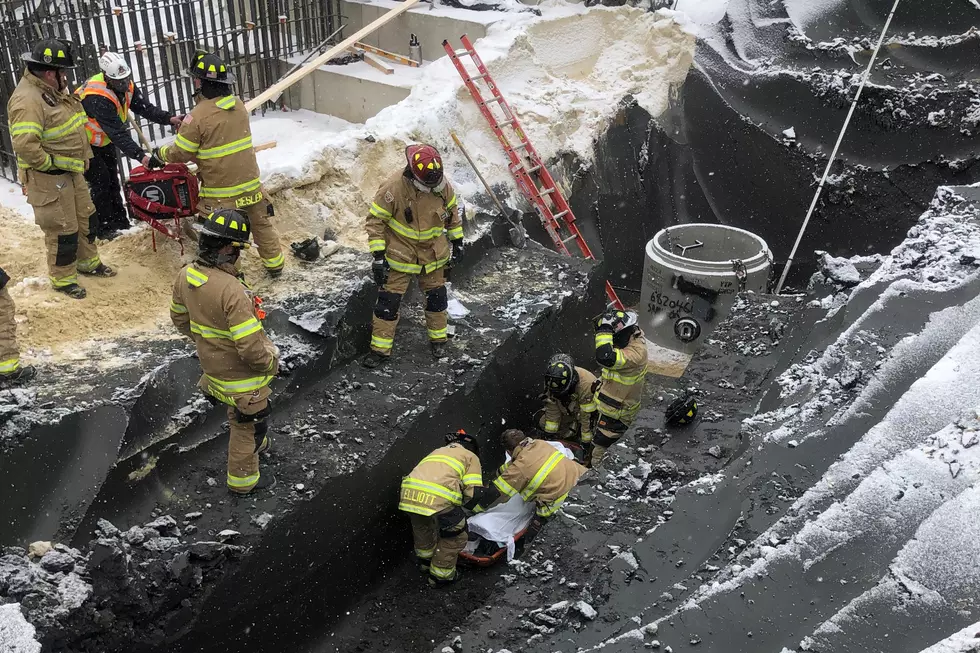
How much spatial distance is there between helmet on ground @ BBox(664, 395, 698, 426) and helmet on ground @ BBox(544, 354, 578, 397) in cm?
152

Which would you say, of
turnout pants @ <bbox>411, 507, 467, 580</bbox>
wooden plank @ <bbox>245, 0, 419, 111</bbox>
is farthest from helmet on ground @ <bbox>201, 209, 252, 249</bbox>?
wooden plank @ <bbox>245, 0, 419, 111</bbox>

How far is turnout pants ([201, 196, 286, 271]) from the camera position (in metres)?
6.28

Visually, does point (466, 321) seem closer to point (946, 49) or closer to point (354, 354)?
point (354, 354)

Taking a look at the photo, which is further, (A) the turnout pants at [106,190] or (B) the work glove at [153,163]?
(A) the turnout pants at [106,190]

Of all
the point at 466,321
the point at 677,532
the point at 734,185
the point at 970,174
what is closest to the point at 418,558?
the point at 466,321

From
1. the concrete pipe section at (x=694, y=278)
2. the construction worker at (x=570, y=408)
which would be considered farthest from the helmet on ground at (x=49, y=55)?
the concrete pipe section at (x=694, y=278)

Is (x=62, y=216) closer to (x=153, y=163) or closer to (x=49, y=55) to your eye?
(x=153, y=163)

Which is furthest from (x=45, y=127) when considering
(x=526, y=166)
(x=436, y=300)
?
(x=526, y=166)

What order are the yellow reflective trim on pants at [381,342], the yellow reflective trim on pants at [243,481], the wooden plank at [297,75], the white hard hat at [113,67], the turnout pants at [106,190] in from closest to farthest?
the yellow reflective trim on pants at [243,481] < the white hard hat at [113,67] < the yellow reflective trim on pants at [381,342] < the turnout pants at [106,190] < the wooden plank at [297,75]

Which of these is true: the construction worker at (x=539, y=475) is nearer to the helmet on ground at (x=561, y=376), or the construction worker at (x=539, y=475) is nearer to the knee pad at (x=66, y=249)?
the helmet on ground at (x=561, y=376)

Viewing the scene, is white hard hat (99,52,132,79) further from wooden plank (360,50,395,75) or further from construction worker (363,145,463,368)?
wooden plank (360,50,395,75)

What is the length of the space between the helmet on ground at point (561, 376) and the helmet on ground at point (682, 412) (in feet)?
5.00

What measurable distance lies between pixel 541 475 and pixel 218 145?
3.44 m

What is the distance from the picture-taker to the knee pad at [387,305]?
6.39 meters
